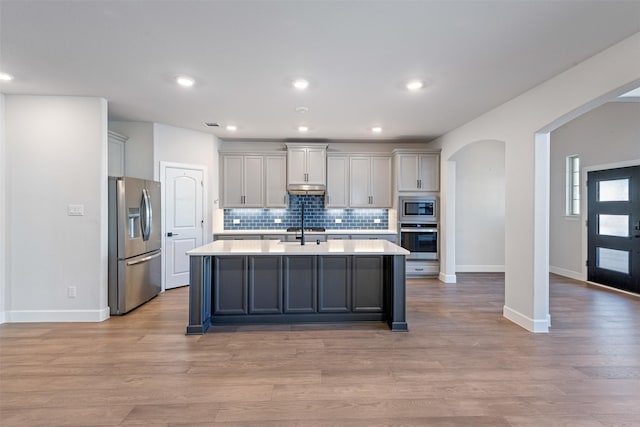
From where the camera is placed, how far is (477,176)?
6199mm

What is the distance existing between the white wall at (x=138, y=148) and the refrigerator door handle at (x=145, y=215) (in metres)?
0.69

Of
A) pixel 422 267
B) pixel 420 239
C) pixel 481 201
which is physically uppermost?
pixel 481 201

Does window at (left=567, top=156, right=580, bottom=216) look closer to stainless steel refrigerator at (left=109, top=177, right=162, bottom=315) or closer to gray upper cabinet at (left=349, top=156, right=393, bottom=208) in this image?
gray upper cabinet at (left=349, top=156, right=393, bottom=208)

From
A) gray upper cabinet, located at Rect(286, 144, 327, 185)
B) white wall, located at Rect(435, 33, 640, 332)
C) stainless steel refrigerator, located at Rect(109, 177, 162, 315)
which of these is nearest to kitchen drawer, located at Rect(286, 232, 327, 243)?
gray upper cabinet, located at Rect(286, 144, 327, 185)

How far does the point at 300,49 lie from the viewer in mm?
2500

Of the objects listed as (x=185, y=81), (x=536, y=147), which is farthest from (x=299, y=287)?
(x=536, y=147)

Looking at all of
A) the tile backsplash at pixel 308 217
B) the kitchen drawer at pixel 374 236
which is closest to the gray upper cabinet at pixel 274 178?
the tile backsplash at pixel 308 217

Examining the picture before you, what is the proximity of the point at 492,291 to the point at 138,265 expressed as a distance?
→ 5.19m

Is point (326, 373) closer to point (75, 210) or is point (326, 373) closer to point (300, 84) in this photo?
point (300, 84)

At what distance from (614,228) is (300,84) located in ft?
18.5

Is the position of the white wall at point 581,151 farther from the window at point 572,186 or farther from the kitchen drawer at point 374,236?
the kitchen drawer at point 374,236

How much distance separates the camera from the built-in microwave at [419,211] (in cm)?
572

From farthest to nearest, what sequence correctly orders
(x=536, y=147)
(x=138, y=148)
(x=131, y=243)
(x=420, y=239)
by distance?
1. (x=420, y=239)
2. (x=138, y=148)
3. (x=131, y=243)
4. (x=536, y=147)

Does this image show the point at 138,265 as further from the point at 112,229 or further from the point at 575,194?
the point at 575,194
